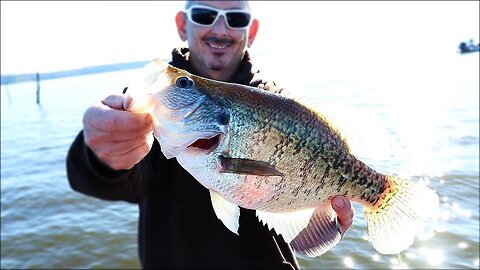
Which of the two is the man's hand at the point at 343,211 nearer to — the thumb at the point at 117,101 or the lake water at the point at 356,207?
the lake water at the point at 356,207

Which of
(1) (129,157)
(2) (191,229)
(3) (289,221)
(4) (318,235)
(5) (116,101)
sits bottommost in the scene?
(2) (191,229)

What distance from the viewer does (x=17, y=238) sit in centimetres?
955

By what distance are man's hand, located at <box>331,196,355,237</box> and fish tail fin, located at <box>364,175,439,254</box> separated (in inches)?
4.0

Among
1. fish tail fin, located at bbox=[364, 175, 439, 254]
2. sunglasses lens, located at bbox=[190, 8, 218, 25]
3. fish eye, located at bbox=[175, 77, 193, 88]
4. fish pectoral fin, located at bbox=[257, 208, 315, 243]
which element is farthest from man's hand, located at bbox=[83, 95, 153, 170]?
sunglasses lens, located at bbox=[190, 8, 218, 25]

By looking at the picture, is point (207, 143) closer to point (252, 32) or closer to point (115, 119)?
point (115, 119)

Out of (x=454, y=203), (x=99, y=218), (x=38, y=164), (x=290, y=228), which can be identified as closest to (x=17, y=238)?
(x=99, y=218)

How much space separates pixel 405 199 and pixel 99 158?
1.81m

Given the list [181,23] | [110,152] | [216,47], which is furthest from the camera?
[181,23]

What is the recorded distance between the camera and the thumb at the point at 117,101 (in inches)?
77.3

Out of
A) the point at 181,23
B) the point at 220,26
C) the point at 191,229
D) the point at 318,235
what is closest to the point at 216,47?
the point at 220,26

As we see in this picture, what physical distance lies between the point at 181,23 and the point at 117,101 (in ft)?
7.72

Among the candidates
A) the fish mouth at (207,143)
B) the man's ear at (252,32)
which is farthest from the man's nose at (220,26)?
the fish mouth at (207,143)

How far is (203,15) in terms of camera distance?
3879 millimetres

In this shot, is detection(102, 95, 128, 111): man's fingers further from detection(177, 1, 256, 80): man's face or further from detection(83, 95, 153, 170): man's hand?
detection(177, 1, 256, 80): man's face
